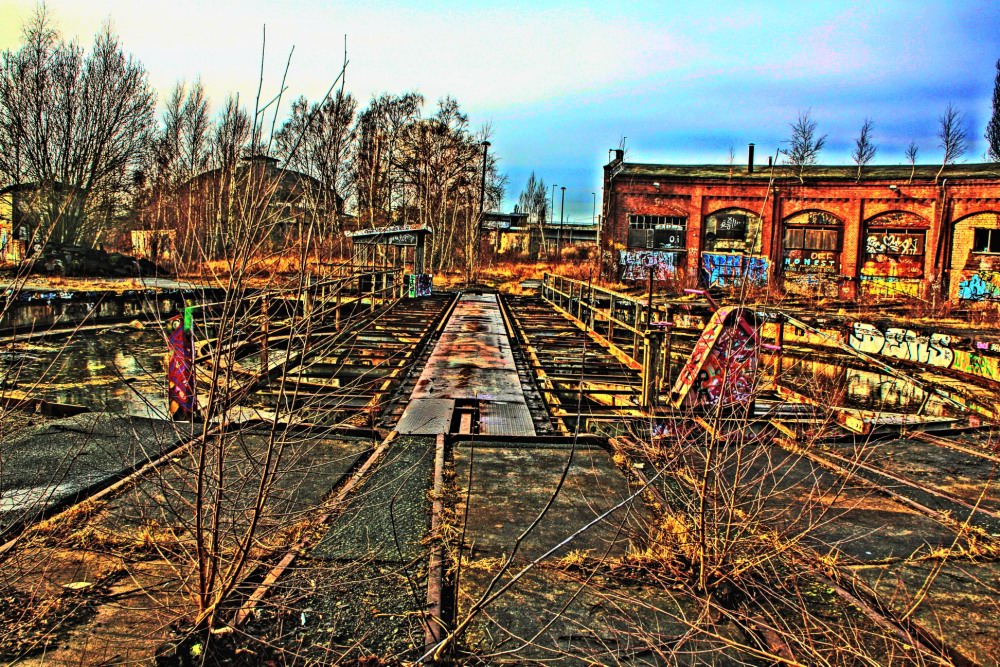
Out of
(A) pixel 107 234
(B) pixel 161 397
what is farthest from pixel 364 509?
(A) pixel 107 234

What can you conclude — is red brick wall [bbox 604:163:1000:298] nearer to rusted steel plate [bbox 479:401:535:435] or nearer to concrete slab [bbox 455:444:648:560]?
rusted steel plate [bbox 479:401:535:435]

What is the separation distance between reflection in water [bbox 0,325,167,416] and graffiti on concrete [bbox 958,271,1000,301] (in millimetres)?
31842

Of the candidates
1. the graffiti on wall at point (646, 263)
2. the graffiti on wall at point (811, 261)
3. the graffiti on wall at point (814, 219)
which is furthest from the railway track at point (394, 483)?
the graffiti on wall at point (814, 219)

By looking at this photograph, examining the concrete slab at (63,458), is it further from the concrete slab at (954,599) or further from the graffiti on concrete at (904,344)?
the graffiti on concrete at (904,344)

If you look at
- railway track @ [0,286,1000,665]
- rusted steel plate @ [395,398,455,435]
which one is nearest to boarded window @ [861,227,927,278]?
railway track @ [0,286,1000,665]

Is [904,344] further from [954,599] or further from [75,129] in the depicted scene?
[75,129]

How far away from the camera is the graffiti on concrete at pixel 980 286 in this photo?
2994 cm

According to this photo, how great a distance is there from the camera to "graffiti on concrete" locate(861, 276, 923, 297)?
31.4m

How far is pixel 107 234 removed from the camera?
3241 centimetres

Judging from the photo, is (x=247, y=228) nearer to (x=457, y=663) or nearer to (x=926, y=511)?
(x=457, y=663)

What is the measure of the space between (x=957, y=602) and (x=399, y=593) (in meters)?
2.74

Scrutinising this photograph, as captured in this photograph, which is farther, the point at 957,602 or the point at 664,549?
the point at 664,549

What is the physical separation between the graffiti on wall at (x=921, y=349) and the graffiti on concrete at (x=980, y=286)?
16.9 metres

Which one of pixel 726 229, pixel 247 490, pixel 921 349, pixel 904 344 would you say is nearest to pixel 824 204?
pixel 726 229
